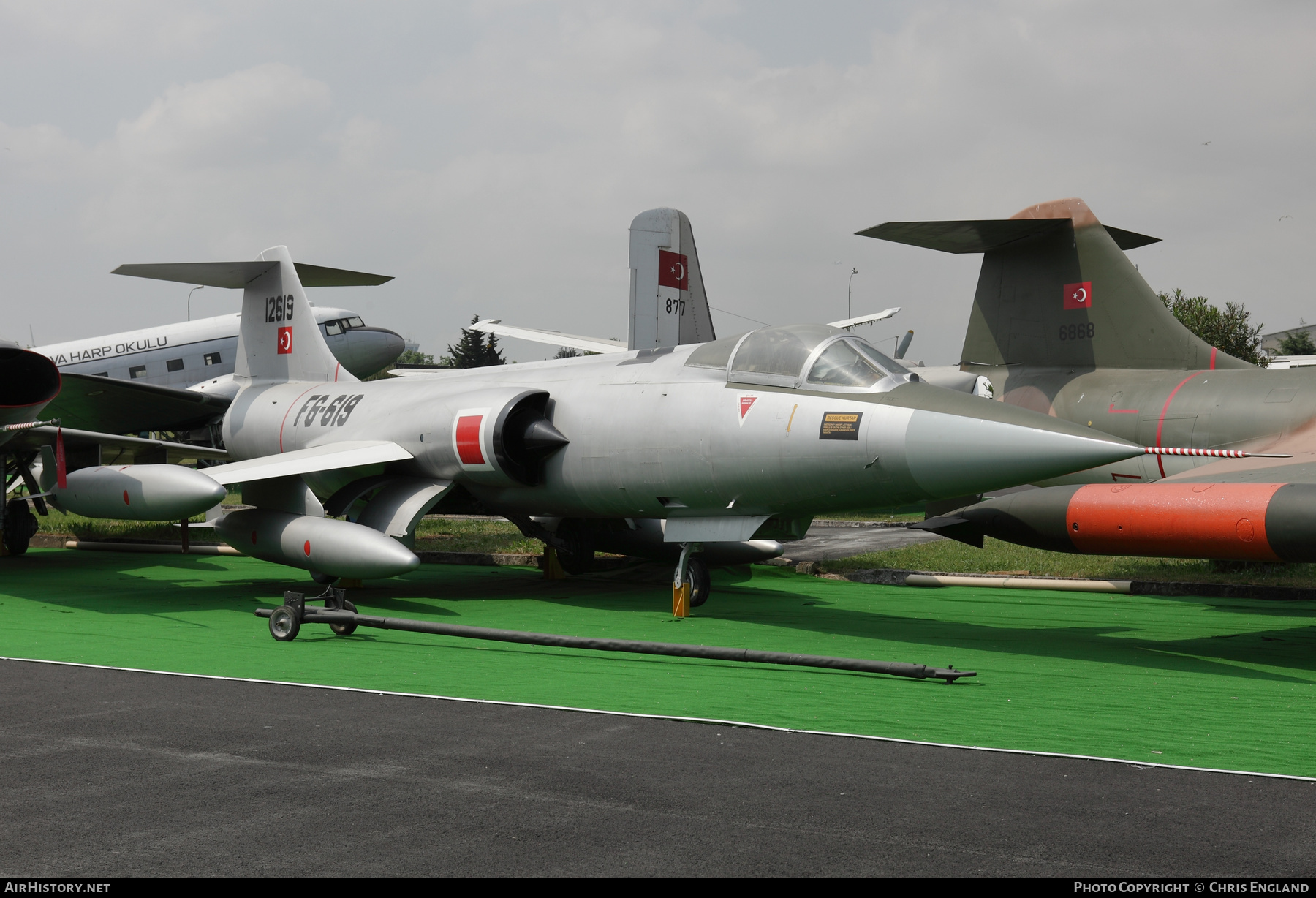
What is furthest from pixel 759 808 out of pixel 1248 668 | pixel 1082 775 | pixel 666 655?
pixel 1248 668

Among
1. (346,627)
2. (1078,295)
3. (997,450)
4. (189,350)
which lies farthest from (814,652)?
(189,350)

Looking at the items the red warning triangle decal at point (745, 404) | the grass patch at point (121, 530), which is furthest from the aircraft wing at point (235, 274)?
the red warning triangle decal at point (745, 404)

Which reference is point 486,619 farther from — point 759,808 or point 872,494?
point 759,808

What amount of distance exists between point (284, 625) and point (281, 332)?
7.03m

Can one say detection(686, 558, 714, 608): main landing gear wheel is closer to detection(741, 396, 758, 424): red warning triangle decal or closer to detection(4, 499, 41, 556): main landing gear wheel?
detection(741, 396, 758, 424): red warning triangle decal

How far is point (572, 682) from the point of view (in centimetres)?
668

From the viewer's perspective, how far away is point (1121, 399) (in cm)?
1090

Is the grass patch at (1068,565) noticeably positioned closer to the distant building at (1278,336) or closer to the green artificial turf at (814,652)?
the green artificial turf at (814,652)

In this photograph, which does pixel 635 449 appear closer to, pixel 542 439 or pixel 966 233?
pixel 542 439

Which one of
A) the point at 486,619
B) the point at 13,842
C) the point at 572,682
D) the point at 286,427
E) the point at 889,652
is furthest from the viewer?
the point at 286,427

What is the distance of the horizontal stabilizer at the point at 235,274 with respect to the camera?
13.2m

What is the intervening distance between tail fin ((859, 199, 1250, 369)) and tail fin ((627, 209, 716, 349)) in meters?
2.15

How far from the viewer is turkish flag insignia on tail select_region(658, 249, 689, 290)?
38.8 feet

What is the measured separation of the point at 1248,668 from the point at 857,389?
3449mm
